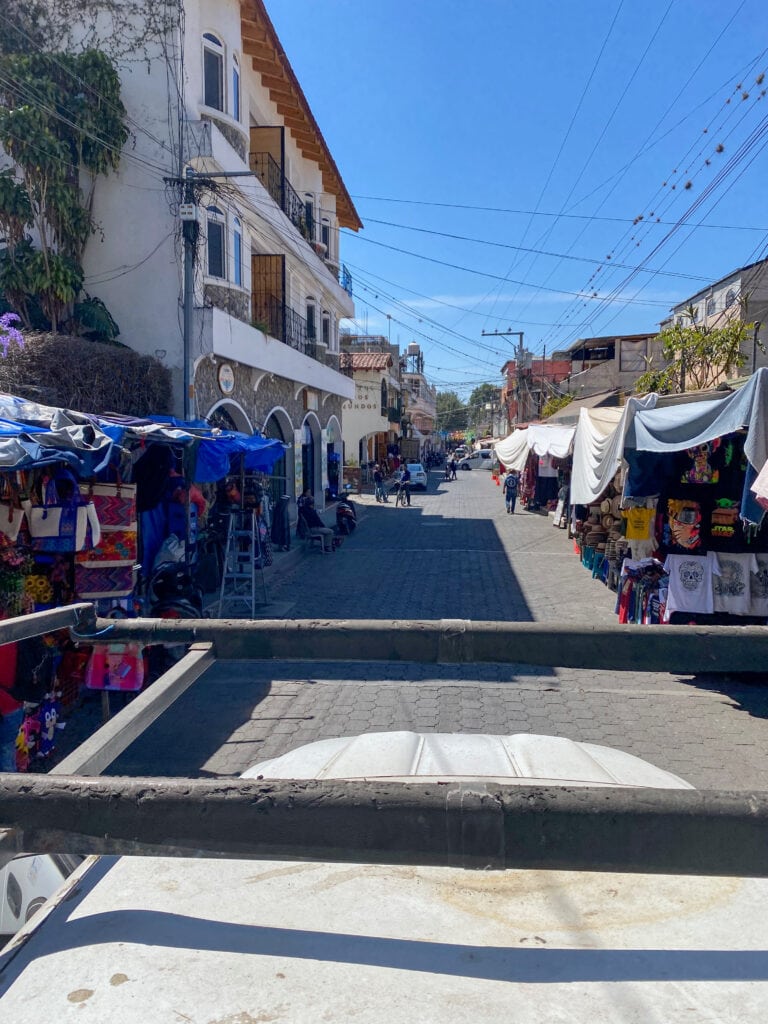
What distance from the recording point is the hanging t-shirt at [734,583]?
7.38 metres

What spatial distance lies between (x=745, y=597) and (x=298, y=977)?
7128 mm

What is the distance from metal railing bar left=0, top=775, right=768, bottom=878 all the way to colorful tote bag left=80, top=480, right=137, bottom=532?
5.92 meters

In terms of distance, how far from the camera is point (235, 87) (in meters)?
14.1

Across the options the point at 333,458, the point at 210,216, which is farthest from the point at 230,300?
the point at 333,458

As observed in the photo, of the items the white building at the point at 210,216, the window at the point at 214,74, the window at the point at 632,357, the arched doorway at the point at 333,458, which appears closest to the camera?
the white building at the point at 210,216

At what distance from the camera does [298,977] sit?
1.36 m

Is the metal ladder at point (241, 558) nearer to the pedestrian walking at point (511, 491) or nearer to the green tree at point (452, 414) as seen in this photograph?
the pedestrian walking at point (511, 491)

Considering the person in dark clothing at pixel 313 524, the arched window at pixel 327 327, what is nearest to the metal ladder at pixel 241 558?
the person in dark clothing at pixel 313 524

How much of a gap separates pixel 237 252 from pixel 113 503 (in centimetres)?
865

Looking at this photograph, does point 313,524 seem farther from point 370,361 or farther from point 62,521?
point 370,361

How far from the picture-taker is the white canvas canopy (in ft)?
52.1

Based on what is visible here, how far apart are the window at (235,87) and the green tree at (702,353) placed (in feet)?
30.3

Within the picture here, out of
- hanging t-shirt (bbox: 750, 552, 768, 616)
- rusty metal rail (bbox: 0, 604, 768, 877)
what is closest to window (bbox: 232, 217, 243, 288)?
hanging t-shirt (bbox: 750, 552, 768, 616)

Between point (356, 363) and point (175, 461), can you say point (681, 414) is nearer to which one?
point (175, 461)
